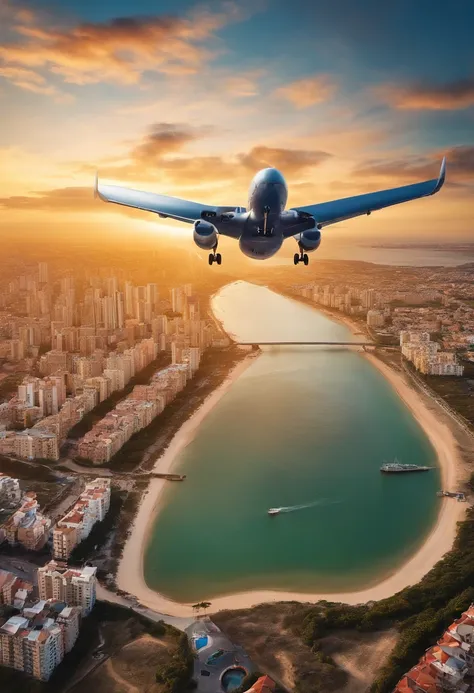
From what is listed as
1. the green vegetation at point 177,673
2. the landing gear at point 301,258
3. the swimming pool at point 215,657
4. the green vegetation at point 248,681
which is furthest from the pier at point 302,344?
the landing gear at point 301,258

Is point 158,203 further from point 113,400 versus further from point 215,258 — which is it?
point 113,400

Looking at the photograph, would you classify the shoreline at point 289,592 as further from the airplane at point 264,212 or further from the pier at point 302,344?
the pier at point 302,344

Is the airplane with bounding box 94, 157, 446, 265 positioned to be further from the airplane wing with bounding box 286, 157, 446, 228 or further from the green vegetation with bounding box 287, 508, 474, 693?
the green vegetation with bounding box 287, 508, 474, 693

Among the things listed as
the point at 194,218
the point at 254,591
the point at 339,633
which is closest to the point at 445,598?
the point at 339,633

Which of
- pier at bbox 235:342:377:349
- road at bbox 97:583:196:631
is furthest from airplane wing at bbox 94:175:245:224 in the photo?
pier at bbox 235:342:377:349

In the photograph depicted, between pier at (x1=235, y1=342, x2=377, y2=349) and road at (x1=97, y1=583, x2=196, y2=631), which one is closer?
road at (x1=97, y1=583, x2=196, y2=631)

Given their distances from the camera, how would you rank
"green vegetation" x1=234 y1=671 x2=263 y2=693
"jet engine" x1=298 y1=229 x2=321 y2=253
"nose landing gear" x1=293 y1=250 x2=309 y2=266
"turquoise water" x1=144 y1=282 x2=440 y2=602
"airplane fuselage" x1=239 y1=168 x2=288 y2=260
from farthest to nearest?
"turquoise water" x1=144 y1=282 x2=440 y2=602, "green vegetation" x1=234 y1=671 x2=263 y2=693, "nose landing gear" x1=293 y1=250 x2=309 y2=266, "jet engine" x1=298 y1=229 x2=321 y2=253, "airplane fuselage" x1=239 y1=168 x2=288 y2=260
